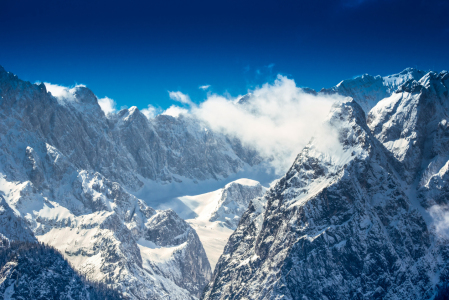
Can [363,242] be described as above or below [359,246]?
above

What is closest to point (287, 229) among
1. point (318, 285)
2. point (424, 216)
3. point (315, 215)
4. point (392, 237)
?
point (315, 215)

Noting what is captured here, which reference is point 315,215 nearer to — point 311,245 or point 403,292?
point 311,245

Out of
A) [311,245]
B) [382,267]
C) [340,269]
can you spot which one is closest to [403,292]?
[382,267]

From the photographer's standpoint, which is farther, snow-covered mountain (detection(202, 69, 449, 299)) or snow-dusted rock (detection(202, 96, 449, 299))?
snow-covered mountain (detection(202, 69, 449, 299))

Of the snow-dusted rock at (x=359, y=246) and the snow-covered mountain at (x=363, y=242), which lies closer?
the snow-dusted rock at (x=359, y=246)

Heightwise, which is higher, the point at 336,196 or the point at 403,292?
the point at 336,196

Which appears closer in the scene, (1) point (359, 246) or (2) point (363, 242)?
(1) point (359, 246)

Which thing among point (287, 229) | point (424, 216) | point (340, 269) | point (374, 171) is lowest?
point (340, 269)

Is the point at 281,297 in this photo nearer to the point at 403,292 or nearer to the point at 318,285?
the point at 318,285

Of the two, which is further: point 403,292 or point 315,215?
point 315,215
